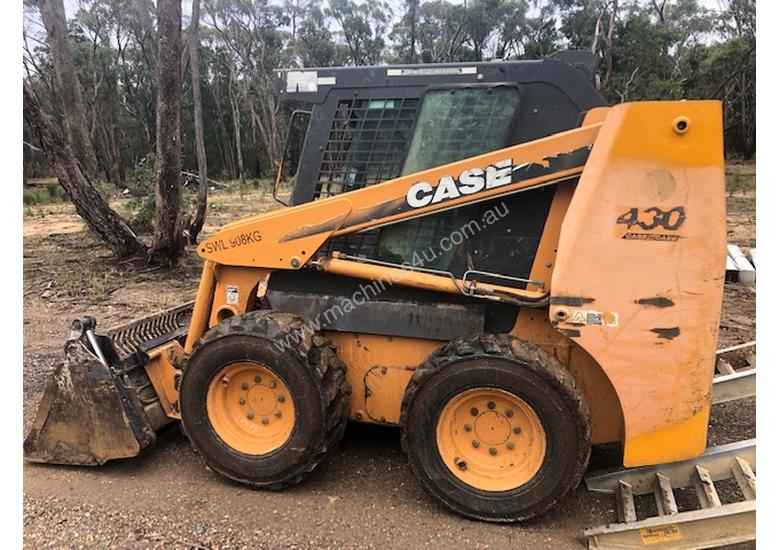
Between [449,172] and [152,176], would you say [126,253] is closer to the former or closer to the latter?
[152,176]

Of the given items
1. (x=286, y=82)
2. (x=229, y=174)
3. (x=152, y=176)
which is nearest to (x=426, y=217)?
(x=286, y=82)

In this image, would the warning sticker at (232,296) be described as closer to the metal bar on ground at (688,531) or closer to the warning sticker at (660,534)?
the metal bar on ground at (688,531)

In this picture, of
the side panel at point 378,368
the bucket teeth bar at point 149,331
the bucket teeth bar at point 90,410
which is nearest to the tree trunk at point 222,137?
the bucket teeth bar at point 149,331

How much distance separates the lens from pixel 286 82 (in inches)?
147

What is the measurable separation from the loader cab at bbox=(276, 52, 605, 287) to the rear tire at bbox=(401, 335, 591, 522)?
0.61 metres

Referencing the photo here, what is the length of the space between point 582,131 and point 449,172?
0.71 m

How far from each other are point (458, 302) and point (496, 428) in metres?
0.73

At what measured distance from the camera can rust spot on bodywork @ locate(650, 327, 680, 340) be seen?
112 inches

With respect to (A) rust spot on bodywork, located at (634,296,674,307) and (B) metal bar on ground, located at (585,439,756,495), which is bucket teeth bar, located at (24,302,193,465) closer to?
(B) metal bar on ground, located at (585,439,756,495)

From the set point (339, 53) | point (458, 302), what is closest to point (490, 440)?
point (458, 302)

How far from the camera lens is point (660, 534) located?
2.82m

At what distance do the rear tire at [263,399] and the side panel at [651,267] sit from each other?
4.46 ft

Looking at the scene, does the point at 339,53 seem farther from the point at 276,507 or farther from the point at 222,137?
the point at 276,507

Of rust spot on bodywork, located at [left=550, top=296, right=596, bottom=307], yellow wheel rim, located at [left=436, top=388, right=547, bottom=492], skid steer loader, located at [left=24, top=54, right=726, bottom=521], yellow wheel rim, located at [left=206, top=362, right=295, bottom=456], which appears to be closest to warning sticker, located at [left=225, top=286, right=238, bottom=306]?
skid steer loader, located at [left=24, top=54, right=726, bottom=521]
